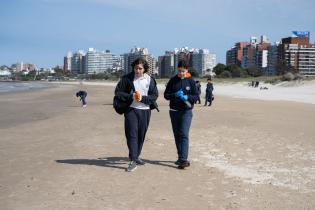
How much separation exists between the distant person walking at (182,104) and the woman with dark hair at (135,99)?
0.32m

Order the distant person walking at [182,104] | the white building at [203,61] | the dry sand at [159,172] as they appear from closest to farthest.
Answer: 1. the dry sand at [159,172]
2. the distant person walking at [182,104]
3. the white building at [203,61]

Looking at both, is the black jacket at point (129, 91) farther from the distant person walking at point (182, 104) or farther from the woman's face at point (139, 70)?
the distant person walking at point (182, 104)

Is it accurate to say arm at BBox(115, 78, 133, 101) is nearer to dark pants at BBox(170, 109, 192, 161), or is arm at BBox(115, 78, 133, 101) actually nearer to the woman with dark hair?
the woman with dark hair

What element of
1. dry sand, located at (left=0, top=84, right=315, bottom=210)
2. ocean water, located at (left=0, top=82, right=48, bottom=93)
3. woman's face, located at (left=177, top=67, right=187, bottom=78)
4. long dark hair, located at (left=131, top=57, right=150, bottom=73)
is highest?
long dark hair, located at (left=131, top=57, right=150, bottom=73)

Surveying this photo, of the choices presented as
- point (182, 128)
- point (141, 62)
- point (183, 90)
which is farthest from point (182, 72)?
point (182, 128)

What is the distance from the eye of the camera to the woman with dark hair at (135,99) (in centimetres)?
635

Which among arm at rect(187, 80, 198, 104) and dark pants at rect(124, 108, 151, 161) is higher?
arm at rect(187, 80, 198, 104)

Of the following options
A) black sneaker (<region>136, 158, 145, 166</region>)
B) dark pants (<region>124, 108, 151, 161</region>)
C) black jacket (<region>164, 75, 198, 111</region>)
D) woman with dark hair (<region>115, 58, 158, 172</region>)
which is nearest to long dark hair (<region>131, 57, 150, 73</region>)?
woman with dark hair (<region>115, 58, 158, 172</region>)

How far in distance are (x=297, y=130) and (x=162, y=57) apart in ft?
538

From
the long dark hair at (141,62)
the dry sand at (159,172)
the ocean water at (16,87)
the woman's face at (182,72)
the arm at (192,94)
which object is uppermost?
the long dark hair at (141,62)

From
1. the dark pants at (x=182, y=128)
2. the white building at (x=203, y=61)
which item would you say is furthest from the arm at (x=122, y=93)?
the white building at (x=203, y=61)

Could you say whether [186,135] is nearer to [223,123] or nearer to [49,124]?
[223,123]

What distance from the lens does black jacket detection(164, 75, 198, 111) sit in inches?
258

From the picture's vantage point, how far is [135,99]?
629cm
